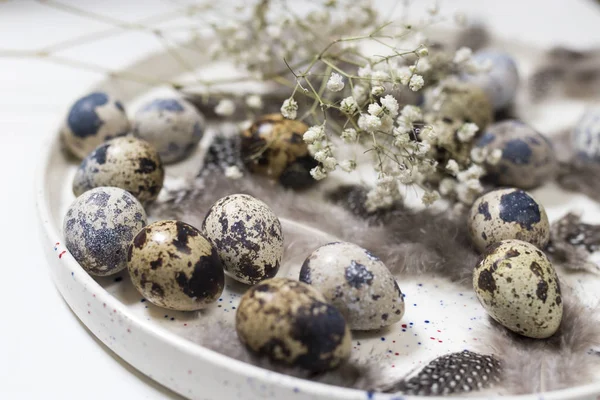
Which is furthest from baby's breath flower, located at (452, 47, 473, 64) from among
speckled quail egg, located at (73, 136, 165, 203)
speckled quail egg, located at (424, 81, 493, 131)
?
speckled quail egg, located at (73, 136, 165, 203)

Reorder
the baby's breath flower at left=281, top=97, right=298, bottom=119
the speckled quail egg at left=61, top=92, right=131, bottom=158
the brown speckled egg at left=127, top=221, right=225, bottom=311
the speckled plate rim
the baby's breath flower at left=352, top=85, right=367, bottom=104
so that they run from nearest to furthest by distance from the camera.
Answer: the speckled plate rim → the brown speckled egg at left=127, top=221, right=225, bottom=311 → the baby's breath flower at left=281, top=97, right=298, bottom=119 → the baby's breath flower at left=352, top=85, right=367, bottom=104 → the speckled quail egg at left=61, top=92, right=131, bottom=158

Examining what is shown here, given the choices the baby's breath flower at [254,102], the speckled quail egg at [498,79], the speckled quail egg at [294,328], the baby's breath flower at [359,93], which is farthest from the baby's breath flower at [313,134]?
the speckled quail egg at [498,79]

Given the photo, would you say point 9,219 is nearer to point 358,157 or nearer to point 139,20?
point 358,157

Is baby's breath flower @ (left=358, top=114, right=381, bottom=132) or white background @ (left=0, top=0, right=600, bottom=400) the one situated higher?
baby's breath flower @ (left=358, top=114, right=381, bottom=132)

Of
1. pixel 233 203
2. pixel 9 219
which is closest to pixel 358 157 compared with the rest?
pixel 233 203

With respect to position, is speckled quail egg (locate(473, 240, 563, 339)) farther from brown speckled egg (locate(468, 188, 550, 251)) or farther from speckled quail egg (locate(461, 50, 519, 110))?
speckled quail egg (locate(461, 50, 519, 110))

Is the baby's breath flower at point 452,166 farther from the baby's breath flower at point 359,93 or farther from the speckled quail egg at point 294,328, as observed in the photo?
the speckled quail egg at point 294,328
